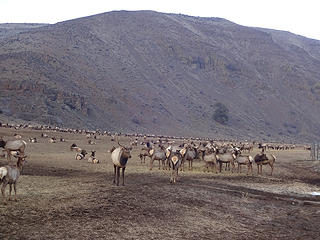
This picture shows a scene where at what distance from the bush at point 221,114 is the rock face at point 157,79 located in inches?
23.7

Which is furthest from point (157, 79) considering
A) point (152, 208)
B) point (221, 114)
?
point (152, 208)

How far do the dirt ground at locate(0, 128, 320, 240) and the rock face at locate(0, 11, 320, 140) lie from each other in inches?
1919

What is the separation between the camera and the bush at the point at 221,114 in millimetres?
101750

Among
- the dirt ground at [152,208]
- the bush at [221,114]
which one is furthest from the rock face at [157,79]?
the dirt ground at [152,208]

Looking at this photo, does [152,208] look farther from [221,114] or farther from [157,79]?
[157,79]

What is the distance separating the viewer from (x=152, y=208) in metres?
14.3

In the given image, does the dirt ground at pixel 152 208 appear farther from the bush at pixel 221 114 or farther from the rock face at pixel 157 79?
the bush at pixel 221 114

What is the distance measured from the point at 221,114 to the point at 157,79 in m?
20.6

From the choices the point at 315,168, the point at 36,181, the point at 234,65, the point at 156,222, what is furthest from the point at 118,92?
the point at 156,222

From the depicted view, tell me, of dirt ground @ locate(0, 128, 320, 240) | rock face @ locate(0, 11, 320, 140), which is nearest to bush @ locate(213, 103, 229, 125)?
rock face @ locate(0, 11, 320, 140)

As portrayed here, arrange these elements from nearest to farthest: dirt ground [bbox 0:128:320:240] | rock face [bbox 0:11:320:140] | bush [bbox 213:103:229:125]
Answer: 1. dirt ground [bbox 0:128:320:240]
2. rock face [bbox 0:11:320:140]
3. bush [bbox 213:103:229:125]

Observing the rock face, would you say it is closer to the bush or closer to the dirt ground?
the bush

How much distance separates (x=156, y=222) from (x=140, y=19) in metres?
131

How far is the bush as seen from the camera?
101750 millimetres
